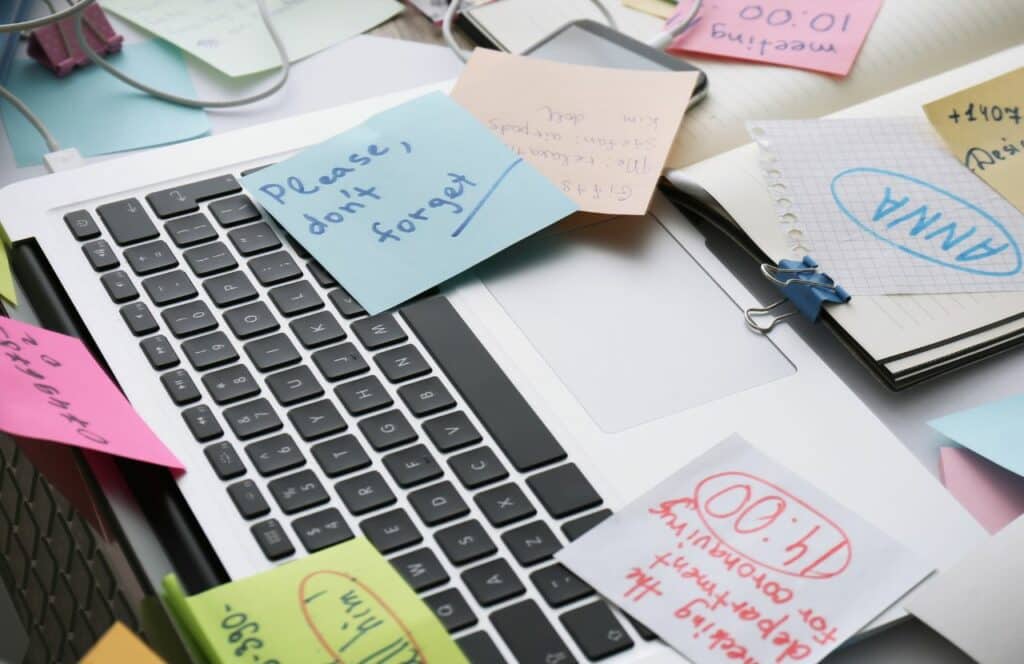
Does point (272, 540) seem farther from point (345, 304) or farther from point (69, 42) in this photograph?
point (69, 42)

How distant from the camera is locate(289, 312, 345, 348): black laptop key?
24.1 inches

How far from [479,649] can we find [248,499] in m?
0.12

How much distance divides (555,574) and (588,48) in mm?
417

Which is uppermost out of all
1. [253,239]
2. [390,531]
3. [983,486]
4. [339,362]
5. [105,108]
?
[105,108]

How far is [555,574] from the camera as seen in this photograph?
52 centimetres

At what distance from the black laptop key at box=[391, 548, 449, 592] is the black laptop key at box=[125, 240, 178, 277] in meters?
0.22

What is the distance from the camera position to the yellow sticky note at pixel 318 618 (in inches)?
18.7

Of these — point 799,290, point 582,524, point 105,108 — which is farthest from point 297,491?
point 105,108

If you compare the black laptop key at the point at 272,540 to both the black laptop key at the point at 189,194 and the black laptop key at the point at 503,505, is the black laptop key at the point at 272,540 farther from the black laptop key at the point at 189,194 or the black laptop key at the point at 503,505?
the black laptop key at the point at 189,194

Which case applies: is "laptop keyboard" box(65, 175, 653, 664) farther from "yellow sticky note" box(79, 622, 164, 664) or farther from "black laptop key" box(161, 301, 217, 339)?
"yellow sticky note" box(79, 622, 164, 664)

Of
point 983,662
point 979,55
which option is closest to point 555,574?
point 983,662

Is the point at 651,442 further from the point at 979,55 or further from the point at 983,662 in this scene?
the point at 979,55

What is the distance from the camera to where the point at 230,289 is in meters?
0.63

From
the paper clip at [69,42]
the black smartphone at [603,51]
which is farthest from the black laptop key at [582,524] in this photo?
the paper clip at [69,42]
